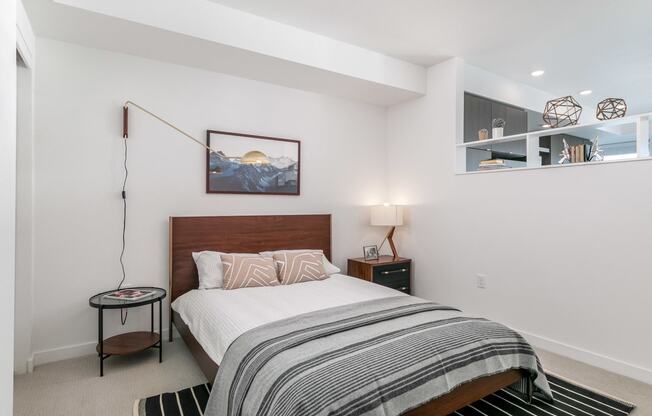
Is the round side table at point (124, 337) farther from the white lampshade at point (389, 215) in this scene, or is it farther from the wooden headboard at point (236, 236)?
the white lampshade at point (389, 215)

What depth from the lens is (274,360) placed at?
5.55 feet

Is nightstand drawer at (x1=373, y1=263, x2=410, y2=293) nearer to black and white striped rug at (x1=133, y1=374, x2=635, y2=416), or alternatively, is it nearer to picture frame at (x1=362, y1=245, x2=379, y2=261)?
picture frame at (x1=362, y1=245, x2=379, y2=261)

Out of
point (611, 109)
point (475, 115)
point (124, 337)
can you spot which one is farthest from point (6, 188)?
point (475, 115)

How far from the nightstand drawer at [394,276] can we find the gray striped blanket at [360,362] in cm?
162

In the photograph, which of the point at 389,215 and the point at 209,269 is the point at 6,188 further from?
the point at 389,215

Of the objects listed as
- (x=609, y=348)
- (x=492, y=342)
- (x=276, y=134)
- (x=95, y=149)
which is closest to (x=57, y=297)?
(x=95, y=149)

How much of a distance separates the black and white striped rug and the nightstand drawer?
5.75 ft

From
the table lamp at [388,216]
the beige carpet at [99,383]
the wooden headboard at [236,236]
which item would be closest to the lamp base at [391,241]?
the table lamp at [388,216]

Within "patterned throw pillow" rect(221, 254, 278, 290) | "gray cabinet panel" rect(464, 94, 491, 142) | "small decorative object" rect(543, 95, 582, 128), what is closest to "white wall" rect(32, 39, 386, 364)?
"patterned throw pillow" rect(221, 254, 278, 290)

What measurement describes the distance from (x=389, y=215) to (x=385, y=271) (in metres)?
0.65

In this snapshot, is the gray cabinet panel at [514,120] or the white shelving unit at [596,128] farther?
the gray cabinet panel at [514,120]

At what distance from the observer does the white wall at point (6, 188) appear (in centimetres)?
144

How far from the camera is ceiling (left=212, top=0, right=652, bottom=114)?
285 centimetres

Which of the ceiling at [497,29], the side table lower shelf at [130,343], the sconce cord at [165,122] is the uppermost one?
the ceiling at [497,29]
